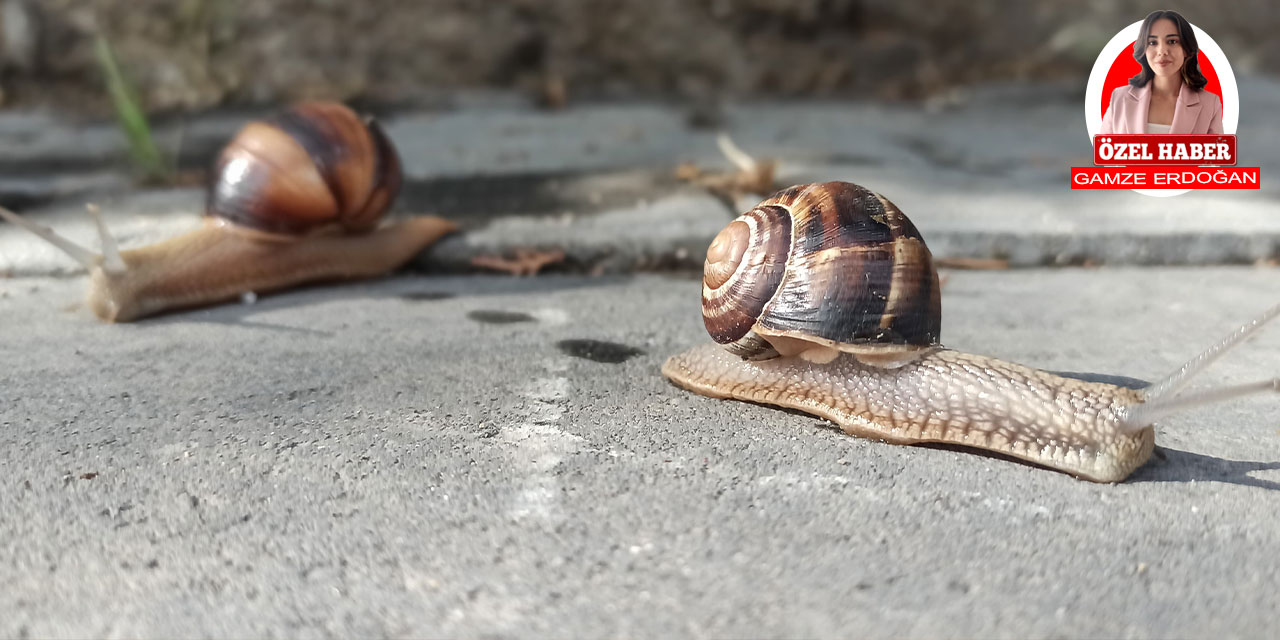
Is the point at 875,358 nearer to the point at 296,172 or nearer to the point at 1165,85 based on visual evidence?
the point at 1165,85

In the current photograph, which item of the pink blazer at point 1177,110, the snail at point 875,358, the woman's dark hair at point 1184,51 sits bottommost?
the snail at point 875,358

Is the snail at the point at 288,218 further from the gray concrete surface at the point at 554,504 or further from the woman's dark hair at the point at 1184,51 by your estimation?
the woman's dark hair at the point at 1184,51

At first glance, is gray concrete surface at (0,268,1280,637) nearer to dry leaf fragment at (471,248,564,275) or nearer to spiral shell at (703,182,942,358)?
spiral shell at (703,182,942,358)

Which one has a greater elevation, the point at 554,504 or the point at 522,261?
the point at 522,261

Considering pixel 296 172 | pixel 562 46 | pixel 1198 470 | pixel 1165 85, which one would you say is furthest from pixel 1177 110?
pixel 562 46

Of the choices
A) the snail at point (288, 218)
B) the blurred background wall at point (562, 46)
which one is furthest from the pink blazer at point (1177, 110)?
the blurred background wall at point (562, 46)

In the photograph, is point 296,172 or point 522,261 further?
point 522,261

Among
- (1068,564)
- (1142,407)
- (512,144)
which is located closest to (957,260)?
(1142,407)
